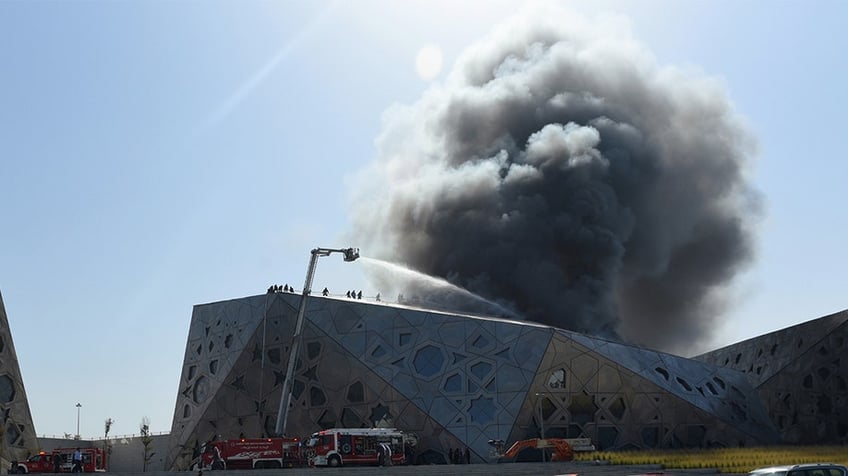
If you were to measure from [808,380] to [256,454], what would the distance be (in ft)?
129

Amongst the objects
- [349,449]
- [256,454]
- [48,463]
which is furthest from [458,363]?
[48,463]

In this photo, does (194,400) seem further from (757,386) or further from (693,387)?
(757,386)

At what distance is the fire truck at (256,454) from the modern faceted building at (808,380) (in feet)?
112

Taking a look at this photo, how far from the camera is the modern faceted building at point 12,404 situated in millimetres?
52531

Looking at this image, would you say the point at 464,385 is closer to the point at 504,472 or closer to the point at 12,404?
the point at 504,472

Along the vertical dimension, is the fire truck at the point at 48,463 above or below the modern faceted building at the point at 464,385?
below

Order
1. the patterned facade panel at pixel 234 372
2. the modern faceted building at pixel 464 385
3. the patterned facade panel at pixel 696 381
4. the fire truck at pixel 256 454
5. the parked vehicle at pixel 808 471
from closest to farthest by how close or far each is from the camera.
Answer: the parked vehicle at pixel 808 471 < the fire truck at pixel 256 454 < the modern faceted building at pixel 464 385 < the patterned facade panel at pixel 696 381 < the patterned facade panel at pixel 234 372

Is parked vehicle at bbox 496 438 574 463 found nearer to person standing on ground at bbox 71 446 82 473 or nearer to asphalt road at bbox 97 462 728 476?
asphalt road at bbox 97 462 728 476

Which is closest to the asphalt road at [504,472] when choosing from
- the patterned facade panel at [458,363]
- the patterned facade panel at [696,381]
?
the patterned facade panel at [458,363]

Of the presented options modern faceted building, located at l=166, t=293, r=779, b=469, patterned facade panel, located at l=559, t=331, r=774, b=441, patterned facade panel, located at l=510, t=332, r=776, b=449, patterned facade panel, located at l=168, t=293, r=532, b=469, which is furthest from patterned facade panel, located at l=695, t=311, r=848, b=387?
patterned facade panel, located at l=168, t=293, r=532, b=469

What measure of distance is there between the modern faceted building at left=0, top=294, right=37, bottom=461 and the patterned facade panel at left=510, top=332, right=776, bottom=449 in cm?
2901

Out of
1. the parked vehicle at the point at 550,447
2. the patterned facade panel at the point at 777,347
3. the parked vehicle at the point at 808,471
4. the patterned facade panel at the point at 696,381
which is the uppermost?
the patterned facade panel at the point at 777,347

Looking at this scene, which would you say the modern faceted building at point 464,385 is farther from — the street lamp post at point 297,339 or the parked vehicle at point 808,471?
the parked vehicle at point 808,471

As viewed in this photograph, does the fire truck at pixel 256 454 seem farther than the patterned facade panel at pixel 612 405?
No
